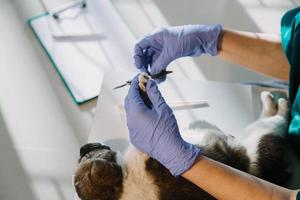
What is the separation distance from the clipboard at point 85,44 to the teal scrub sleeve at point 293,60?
49cm

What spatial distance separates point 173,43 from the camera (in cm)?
117

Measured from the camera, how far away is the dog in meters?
0.92

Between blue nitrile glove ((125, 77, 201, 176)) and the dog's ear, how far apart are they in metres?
0.10

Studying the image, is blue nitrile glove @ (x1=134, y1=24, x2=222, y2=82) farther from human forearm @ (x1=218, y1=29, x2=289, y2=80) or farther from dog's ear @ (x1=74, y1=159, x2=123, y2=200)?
dog's ear @ (x1=74, y1=159, x2=123, y2=200)

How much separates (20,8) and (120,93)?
539 millimetres

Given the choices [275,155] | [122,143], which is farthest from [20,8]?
[275,155]

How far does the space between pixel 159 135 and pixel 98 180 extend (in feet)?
0.56

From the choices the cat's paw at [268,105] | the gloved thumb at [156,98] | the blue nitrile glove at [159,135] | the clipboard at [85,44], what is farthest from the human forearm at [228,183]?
the clipboard at [85,44]

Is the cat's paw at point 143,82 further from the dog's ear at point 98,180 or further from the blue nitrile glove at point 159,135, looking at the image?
the dog's ear at point 98,180

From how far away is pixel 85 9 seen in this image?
1.47 meters

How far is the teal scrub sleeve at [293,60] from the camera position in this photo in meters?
1.03

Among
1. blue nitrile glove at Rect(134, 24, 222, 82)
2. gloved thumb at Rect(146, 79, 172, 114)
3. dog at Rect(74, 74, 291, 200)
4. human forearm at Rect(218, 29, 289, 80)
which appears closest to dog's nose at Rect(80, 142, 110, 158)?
dog at Rect(74, 74, 291, 200)

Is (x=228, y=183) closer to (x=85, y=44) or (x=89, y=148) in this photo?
(x=89, y=148)

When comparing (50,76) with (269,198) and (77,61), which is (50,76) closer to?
(77,61)
